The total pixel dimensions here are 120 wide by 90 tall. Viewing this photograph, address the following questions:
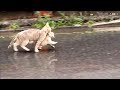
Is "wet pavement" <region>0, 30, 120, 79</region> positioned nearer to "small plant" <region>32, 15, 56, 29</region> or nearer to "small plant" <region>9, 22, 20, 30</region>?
"small plant" <region>9, 22, 20, 30</region>

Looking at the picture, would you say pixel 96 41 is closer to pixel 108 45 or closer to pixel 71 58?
pixel 108 45

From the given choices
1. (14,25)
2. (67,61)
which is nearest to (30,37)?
(67,61)

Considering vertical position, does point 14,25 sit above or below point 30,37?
below

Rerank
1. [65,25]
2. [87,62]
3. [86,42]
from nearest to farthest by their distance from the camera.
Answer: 1. [87,62]
2. [86,42]
3. [65,25]

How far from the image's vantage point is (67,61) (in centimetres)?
445

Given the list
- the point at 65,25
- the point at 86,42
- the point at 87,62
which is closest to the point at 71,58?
the point at 87,62

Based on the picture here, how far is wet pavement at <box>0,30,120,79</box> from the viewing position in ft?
11.8

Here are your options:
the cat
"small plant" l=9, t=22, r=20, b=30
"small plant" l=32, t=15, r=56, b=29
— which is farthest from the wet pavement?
"small plant" l=32, t=15, r=56, b=29

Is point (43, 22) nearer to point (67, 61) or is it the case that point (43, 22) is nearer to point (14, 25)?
point (14, 25)
